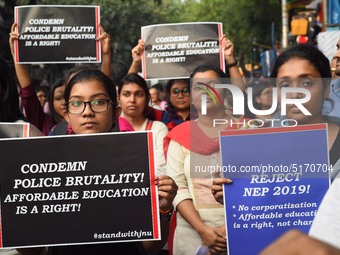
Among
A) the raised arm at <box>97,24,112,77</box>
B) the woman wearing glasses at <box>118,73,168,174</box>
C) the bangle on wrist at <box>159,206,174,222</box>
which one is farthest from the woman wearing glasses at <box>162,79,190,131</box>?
the bangle on wrist at <box>159,206,174,222</box>

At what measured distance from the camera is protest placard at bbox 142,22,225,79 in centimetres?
591

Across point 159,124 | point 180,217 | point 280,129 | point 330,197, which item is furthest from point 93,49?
point 330,197

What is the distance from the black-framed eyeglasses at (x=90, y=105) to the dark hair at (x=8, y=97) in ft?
2.89

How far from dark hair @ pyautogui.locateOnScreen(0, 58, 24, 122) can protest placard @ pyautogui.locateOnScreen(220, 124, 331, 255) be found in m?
1.67

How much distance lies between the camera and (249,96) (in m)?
2.78

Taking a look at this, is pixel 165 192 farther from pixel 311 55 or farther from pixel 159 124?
pixel 159 124

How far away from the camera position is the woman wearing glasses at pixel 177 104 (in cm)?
566

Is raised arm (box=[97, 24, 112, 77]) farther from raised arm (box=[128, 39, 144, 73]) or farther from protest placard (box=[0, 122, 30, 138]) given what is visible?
protest placard (box=[0, 122, 30, 138])

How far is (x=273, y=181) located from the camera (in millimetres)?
2625

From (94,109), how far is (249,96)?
0.73 meters

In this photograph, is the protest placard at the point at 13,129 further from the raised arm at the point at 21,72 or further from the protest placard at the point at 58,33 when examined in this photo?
the protest placard at the point at 58,33

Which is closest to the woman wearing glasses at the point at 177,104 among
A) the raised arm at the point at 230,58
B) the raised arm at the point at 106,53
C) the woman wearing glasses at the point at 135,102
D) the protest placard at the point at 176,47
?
the protest placard at the point at 176,47

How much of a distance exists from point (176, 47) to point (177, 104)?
583mm

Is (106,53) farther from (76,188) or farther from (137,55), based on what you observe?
(76,188)
